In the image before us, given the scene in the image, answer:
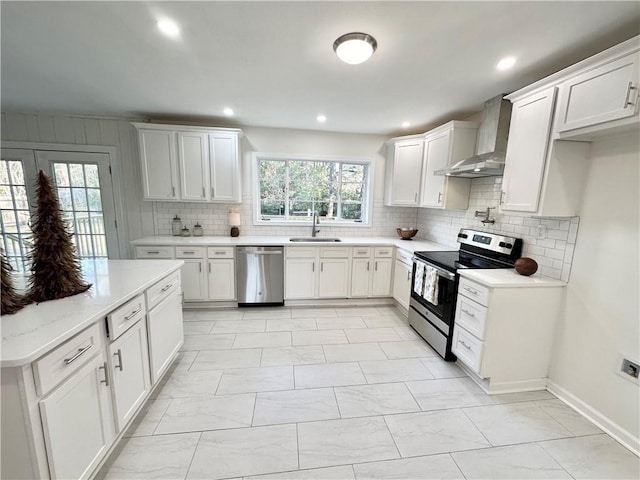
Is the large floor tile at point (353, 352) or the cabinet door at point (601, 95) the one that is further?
Answer: the large floor tile at point (353, 352)

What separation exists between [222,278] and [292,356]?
1.54 m

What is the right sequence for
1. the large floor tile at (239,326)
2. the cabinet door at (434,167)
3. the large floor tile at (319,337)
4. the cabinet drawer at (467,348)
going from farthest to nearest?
the cabinet door at (434,167), the large floor tile at (239,326), the large floor tile at (319,337), the cabinet drawer at (467,348)

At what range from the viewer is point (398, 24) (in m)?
1.56

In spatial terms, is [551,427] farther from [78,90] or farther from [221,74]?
[78,90]

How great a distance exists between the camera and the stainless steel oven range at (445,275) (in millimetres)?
2438

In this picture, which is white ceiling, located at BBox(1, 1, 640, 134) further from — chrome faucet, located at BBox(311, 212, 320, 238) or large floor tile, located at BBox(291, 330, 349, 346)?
large floor tile, located at BBox(291, 330, 349, 346)

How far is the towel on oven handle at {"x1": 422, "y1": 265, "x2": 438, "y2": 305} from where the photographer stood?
2.60 m

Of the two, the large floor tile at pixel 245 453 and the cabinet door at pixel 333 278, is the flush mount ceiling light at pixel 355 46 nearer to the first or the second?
the cabinet door at pixel 333 278

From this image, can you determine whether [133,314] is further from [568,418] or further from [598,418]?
[598,418]

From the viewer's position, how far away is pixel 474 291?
2139 mm

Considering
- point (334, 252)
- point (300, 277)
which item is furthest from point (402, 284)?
point (300, 277)

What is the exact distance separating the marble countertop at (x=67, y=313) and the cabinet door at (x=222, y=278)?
1349mm

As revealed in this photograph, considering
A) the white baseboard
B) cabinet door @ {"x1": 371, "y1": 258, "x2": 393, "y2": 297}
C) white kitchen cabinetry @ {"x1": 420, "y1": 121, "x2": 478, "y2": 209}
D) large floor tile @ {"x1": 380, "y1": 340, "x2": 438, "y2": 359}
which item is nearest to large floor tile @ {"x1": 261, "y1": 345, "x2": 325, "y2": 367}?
large floor tile @ {"x1": 380, "y1": 340, "x2": 438, "y2": 359}

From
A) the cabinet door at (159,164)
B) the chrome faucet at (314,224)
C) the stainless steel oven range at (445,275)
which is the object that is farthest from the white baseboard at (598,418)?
the cabinet door at (159,164)
